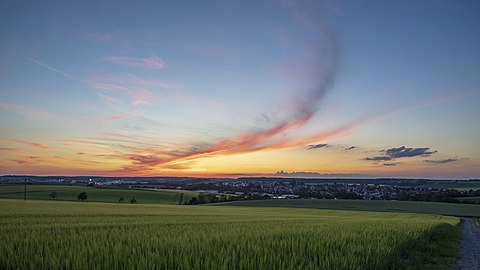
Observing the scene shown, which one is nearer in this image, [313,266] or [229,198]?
[313,266]

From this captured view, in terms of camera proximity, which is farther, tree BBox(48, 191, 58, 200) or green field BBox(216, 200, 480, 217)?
tree BBox(48, 191, 58, 200)

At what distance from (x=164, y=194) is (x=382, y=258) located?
122 m

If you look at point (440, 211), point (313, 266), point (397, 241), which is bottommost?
point (440, 211)

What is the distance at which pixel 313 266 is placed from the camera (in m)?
5.51

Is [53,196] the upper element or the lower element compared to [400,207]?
upper

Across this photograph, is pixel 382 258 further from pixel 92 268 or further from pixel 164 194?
pixel 164 194

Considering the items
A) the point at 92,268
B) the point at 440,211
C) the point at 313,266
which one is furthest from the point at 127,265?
the point at 440,211

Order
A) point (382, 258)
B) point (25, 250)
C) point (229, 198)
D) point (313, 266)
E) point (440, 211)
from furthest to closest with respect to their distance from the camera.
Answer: point (229, 198), point (440, 211), point (382, 258), point (25, 250), point (313, 266)

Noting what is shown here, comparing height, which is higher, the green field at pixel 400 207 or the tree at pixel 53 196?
the tree at pixel 53 196

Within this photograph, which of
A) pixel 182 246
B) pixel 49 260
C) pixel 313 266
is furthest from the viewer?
pixel 182 246

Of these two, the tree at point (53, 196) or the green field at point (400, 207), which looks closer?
the green field at point (400, 207)

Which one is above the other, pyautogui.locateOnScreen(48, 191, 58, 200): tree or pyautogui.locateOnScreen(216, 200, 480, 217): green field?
pyautogui.locateOnScreen(48, 191, 58, 200): tree

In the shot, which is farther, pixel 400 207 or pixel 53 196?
pixel 53 196

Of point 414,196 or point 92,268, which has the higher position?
point 92,268
